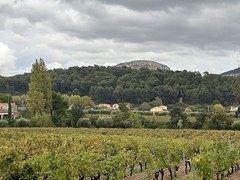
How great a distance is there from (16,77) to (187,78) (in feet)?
204

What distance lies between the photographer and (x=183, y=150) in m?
21.7

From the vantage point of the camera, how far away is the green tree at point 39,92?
6203cm

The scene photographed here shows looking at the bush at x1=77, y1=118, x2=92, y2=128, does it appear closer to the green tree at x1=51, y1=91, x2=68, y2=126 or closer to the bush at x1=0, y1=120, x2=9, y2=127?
the green tree at x1=51, y1=91, x2=68, y2=126

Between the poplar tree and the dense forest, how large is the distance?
64.2 meters

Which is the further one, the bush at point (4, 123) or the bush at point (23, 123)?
the bush at point (4, 123)

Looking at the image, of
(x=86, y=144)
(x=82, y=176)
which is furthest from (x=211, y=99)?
(x=82, y=176)

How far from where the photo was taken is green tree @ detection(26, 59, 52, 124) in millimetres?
62031

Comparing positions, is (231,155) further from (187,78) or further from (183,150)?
(187,78)

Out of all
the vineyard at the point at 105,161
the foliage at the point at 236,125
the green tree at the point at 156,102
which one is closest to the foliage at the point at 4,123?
the foliage at the point at 236,125

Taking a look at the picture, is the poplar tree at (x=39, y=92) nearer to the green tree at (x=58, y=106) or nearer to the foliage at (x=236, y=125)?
the green tree at (x=58, y=106)

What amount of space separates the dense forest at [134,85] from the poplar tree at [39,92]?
6417 cm

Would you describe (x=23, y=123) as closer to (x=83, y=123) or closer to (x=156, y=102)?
(x=83, y=123)

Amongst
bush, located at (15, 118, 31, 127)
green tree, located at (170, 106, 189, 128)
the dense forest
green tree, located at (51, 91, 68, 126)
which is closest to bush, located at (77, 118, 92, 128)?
green tree, located at (51, 91, 68, 126)

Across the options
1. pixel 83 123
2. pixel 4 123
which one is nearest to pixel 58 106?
pixel 83 123
